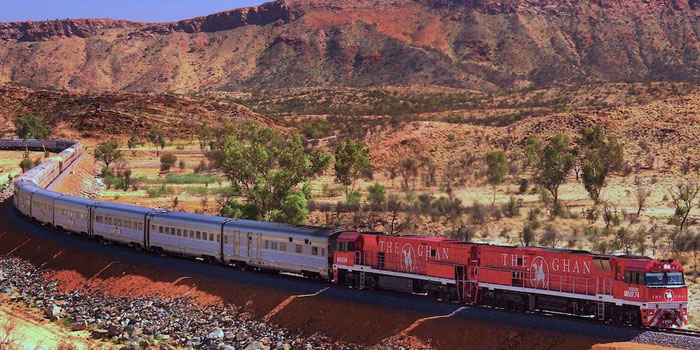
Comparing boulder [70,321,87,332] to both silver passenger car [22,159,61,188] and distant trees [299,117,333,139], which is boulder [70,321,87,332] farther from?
distant trees [299,117,333,139]

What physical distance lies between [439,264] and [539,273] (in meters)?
3.78

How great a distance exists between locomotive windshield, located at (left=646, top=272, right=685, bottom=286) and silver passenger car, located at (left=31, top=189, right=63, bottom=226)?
118ft

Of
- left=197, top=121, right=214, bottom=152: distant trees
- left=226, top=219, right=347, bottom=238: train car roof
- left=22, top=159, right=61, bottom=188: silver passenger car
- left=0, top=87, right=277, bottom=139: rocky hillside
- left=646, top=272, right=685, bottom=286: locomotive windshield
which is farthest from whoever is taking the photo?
left=0, top=87, right=277, bottom=139: rocky hillside

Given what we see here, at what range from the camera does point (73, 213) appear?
4419 cm

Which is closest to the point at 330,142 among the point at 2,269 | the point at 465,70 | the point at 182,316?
the point at 2,269

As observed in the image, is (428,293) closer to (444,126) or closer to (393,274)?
(393,274)

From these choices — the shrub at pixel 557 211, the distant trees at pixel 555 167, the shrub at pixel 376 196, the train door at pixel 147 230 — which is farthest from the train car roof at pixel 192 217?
the distant trees at pixel 555 167

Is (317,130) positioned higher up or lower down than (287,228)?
higher up

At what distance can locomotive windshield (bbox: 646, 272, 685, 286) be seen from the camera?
23.0 metres

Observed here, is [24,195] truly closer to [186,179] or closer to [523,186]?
[186,179]

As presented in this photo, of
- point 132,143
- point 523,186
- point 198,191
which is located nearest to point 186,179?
point 198,191

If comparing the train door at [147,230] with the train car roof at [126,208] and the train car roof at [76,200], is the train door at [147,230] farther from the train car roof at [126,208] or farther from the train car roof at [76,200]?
the train car roof at [76,200]

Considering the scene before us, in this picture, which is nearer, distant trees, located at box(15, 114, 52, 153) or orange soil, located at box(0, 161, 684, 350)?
orange soil, located at box(0, 161, 684, 350)

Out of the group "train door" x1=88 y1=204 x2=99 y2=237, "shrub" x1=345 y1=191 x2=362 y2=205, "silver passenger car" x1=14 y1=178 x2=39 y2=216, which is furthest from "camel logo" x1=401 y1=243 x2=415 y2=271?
"silver passenger car" x1=14 y1=178 x2=39 y2=216
